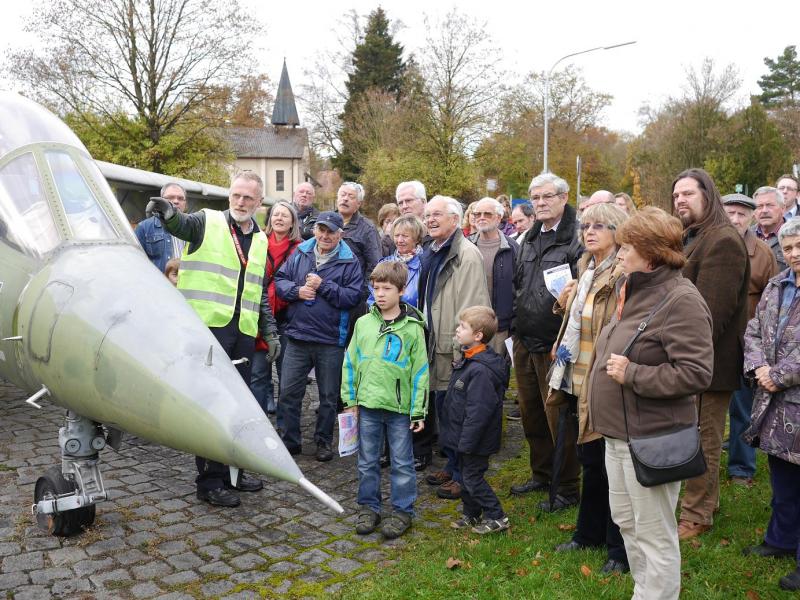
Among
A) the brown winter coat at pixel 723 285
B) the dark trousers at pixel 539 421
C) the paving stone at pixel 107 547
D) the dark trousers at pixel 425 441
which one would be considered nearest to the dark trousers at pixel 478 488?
the dark trousers at pixel 539 421

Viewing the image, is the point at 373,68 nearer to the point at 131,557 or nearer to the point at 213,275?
the point at 213,275

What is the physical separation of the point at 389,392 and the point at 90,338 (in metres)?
1.88

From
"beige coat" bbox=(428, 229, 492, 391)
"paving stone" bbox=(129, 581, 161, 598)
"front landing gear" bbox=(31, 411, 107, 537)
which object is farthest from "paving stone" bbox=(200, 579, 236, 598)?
"beige coat" bbox=(428, 229, 492, 391)

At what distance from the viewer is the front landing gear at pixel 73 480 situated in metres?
3.85

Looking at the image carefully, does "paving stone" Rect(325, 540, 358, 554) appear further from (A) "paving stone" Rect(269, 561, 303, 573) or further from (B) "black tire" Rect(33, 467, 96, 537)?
(B) "black tire" Rect(33, 467, 96, 537)

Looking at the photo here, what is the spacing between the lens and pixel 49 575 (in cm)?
357

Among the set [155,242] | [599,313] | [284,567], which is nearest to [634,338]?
[599,313]

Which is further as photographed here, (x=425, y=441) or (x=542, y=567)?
(x=425, y=441)

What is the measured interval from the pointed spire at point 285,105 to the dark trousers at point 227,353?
75.7 m

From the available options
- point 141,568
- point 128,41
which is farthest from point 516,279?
point 128,41

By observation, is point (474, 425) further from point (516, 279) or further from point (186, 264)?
point (186, 264)

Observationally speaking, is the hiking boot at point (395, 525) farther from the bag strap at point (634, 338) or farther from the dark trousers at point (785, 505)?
the dark trousers at point (785, 505)

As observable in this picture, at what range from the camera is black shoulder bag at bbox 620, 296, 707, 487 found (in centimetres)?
278

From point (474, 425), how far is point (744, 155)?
33.6 metres
